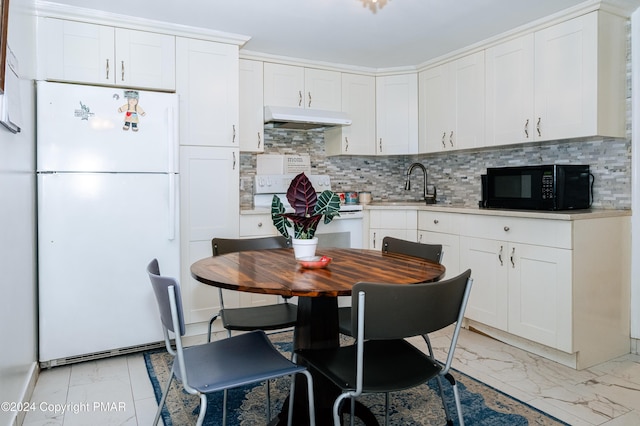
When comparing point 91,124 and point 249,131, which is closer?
point 91,124

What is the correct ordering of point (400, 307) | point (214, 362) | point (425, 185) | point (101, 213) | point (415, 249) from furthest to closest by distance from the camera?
point (425, 185), point (101, 213), point (415, 249), point (214, 362), point (400, 307)

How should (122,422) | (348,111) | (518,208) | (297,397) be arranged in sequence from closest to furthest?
1. (297,397)
2. (122,422)
3. (518,208)
4. (348,111)

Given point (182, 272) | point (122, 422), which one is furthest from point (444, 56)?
point (122, 422)

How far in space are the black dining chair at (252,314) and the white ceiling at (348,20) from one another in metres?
1.52

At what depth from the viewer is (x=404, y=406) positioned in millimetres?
2174

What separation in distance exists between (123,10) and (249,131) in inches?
49.5

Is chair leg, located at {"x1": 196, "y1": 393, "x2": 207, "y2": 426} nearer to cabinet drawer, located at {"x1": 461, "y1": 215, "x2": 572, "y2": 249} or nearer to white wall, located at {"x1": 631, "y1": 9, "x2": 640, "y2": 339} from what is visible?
cabinet drawer, located at {"x1": 461, "y1": 215, "x2": 572, "y2": 249}

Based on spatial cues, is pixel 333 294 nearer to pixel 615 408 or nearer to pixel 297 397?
pixel 297 397

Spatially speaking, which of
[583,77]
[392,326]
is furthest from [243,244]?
[583,77]

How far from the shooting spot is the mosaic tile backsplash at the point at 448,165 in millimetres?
2934

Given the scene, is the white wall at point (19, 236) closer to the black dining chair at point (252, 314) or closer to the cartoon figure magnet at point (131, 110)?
the cartoon figure magnet at point (131, 110)

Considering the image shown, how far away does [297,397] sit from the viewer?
6.32 feet

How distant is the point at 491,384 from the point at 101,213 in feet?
8.33

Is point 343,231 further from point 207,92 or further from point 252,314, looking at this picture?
point 252,314
